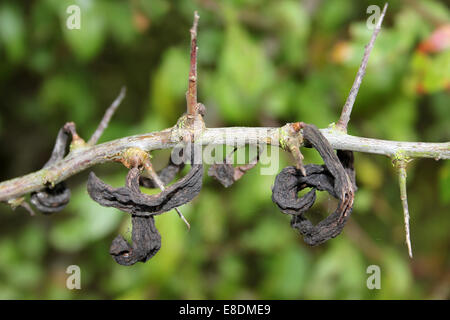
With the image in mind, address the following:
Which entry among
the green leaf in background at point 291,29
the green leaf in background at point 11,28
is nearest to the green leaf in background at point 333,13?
the green leaf in background at point 291,29

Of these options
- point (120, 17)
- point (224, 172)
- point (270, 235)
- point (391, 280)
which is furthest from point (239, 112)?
point (391, 280)

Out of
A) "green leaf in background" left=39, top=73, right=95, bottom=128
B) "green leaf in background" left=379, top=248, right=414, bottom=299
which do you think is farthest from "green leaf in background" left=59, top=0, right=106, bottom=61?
"green leaf in background" left=379, top=248, right=414, bottom=299

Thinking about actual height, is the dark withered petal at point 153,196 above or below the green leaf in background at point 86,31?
below

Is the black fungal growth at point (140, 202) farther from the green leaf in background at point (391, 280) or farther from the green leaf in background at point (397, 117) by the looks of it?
the green leaf in background at point (391, 280)

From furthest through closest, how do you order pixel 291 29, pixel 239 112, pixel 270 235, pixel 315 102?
pixel 270 235 < pixel 315 102 < pixel 291 29 < pixel 239 112

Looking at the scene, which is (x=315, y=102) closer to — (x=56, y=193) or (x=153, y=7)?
(x=153, y=7)
